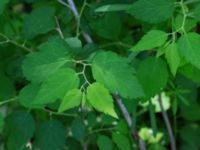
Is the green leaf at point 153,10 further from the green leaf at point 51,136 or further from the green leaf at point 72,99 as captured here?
the green leaf at point 51,136

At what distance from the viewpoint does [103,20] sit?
1.23 metres

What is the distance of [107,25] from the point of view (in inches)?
49.0

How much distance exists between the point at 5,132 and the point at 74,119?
0.57ft

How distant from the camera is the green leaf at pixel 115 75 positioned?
34.4 inches

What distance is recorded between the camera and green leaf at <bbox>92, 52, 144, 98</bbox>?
2.87ft

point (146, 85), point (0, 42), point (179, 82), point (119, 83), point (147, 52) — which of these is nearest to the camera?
point (119, 83)

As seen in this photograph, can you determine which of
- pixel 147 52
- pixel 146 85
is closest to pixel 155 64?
pixel 146 85

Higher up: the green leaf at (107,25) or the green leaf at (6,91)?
the green leaf at (107,25)

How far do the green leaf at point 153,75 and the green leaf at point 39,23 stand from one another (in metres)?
0.30

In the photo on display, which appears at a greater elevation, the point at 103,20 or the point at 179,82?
the point at 103,20

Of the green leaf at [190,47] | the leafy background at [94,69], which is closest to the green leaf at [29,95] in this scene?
the leafy background at [94,69]

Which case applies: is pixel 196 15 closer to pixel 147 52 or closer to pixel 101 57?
pixel 101 57

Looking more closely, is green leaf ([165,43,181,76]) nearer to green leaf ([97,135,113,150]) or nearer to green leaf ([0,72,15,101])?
green leaf ([97,135,113,150])

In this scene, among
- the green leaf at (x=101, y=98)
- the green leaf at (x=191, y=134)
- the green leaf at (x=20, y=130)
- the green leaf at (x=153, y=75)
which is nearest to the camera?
the green leaf at (x=101, y=98)
